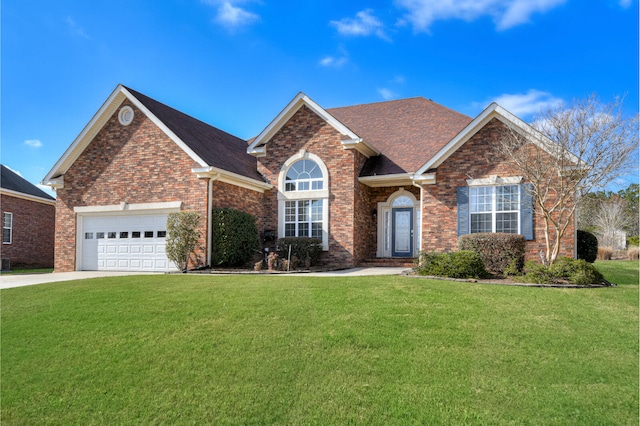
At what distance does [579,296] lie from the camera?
1025 cm

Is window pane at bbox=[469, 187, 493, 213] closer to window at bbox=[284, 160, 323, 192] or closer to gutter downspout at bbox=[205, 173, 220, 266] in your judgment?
window at bbox=[284, 160, 323, 192]

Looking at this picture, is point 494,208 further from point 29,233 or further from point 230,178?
point 29,233

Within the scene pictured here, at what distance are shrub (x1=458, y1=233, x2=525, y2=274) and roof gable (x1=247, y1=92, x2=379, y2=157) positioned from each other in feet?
19.2

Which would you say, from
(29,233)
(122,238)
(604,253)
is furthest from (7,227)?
(604,253)

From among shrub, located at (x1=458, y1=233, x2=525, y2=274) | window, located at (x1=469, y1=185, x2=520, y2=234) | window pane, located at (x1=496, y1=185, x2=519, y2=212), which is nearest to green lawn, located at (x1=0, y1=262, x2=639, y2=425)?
shrub, located at (x1=458, y1=233, x2=525, y2=274)

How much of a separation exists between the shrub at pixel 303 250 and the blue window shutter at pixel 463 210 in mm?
5204

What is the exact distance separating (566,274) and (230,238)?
34.4ft

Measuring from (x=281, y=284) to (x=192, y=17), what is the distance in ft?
26.4

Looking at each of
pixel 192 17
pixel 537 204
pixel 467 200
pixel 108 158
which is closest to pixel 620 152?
pixel 537 204

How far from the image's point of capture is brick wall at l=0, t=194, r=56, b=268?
24.5 m

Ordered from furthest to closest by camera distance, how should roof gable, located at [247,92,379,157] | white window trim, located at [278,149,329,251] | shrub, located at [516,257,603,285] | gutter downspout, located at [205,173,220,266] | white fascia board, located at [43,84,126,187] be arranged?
white window trim, located at [278,149,329,251], white fascia board, located at [43,84,126,187], roof gable, located at [247,92,379,157], gutter downspout, located at [205,173,220,266], shrub, located at [516,257,603,285]

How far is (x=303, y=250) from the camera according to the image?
17.7 m

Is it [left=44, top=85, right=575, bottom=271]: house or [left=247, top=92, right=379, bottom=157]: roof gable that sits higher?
[left=247, top=92, right=379, bottom=157]: roof gable

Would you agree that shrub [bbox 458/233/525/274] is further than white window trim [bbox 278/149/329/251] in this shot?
No
